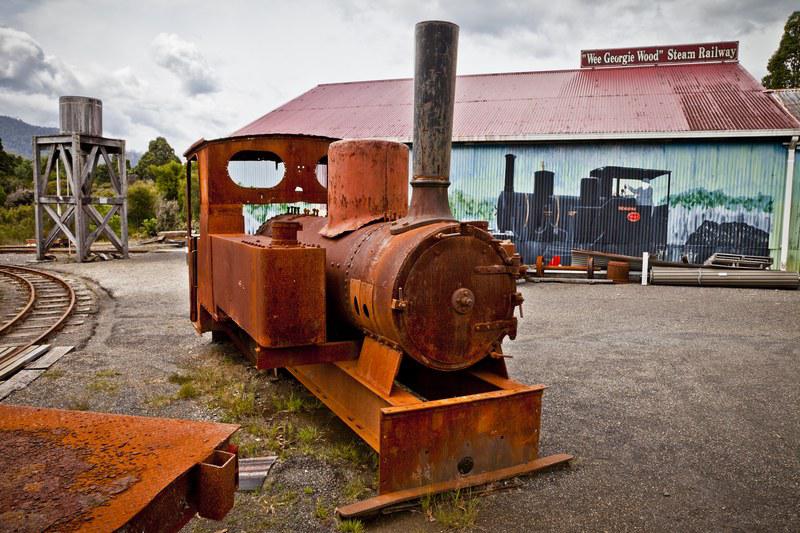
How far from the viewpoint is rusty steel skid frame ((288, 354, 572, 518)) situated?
3.37 meters

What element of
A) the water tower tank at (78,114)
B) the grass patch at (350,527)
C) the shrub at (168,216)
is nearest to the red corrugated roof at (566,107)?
the water tower tank at (78,114)

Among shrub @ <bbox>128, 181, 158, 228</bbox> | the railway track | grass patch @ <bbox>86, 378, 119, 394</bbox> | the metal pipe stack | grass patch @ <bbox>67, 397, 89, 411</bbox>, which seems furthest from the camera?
shrub @ <bbox>128, 181, 158, 228</bbox>

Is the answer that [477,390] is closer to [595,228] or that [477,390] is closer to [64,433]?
[64,433]

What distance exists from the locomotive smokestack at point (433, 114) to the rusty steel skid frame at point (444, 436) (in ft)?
4.44

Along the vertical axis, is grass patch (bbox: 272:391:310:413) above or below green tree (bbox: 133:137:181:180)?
below

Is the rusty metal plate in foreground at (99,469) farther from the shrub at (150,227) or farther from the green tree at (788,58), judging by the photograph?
the green tree at (788,58)

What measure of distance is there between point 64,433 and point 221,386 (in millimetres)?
4068

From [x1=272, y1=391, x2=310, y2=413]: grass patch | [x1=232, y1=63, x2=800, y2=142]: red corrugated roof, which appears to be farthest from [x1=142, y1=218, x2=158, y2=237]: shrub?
[x1=272, y1=391, x2=310, y2=413]: grass patch

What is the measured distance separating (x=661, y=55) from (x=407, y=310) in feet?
64.3

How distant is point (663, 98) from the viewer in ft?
53.6

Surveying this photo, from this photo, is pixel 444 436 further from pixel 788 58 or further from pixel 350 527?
pixel 788 58

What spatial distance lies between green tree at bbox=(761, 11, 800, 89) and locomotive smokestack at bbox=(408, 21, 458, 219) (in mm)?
28558

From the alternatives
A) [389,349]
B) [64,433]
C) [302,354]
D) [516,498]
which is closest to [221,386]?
[302,354]

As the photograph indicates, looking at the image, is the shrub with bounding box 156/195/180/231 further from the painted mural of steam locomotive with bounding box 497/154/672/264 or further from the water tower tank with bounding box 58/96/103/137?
the painted mural of steam locomotive with bounding box 497/154/672/264
